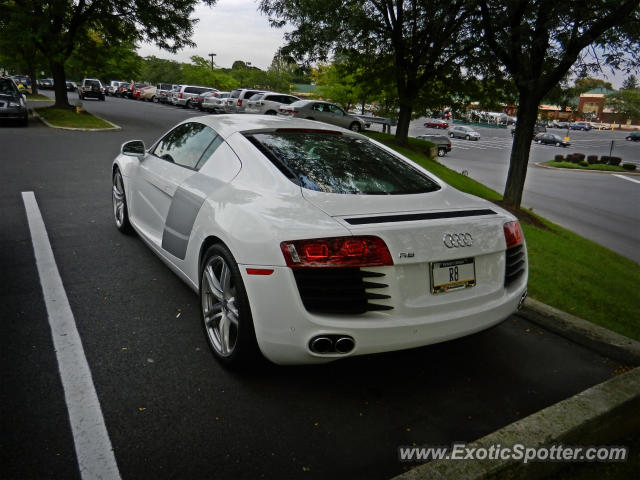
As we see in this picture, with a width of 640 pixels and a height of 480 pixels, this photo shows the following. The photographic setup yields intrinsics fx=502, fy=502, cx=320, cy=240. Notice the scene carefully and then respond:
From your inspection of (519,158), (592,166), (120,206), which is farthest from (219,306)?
(592,166)

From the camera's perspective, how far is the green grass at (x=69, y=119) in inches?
733

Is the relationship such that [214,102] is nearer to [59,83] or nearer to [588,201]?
[59,83]

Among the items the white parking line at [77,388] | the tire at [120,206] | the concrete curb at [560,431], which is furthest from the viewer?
the tire at [120,206]

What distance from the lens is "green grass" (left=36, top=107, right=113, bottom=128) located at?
733 inches

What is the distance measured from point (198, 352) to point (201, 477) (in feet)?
3.83

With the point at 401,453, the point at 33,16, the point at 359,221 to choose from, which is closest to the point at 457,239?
the point at 359,221

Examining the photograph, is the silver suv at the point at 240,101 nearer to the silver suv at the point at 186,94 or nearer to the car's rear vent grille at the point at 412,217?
the silver suv at the point at 186,94

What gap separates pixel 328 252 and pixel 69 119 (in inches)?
801

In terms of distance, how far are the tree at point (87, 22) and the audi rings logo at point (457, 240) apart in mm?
21643

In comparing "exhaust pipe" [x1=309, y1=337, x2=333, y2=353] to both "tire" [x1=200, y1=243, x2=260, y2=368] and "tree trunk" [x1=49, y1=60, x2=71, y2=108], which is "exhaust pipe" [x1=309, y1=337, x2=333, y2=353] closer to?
"tire" [x1=200, y1=243, x2=260, y2=368]

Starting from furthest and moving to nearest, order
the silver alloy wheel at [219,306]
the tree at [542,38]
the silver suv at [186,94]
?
the silver suv at [186,94] → the tree at [542,38] → the silver alloy wheel at [219,306]

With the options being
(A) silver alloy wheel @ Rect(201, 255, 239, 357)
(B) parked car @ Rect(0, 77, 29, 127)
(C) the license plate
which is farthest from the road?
(B) parked car @ Rect(0, 77, 29, 127)

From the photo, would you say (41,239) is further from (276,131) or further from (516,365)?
(516,365)

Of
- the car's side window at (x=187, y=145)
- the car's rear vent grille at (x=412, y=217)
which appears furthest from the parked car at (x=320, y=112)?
the car's rear vent grille at (x=412, y=217)
